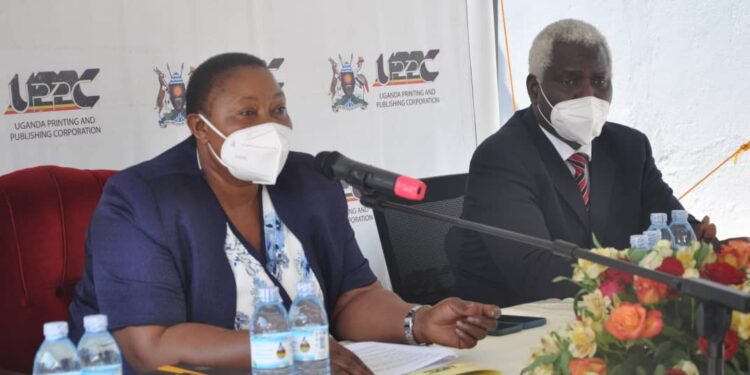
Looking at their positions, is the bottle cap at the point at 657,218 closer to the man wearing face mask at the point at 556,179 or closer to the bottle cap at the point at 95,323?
the man wearing face mask at the point at 556,179

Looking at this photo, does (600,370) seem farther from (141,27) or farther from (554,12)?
A: (554,12)

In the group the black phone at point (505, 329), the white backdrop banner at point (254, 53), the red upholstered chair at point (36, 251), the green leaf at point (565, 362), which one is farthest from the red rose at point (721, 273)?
the white backdrop banner at point (254, 53)

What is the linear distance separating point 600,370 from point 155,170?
1.20 m

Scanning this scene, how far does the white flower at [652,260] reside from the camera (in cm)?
136

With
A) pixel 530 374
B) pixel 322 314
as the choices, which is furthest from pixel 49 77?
pixel 530 374

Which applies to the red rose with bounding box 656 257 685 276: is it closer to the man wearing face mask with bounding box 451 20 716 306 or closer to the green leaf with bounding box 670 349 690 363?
the green leaf with bounding box 670 349 690 363

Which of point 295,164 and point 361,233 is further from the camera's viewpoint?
point 361,233

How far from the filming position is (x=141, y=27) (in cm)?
334

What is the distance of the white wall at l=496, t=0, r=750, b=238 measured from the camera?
442cm

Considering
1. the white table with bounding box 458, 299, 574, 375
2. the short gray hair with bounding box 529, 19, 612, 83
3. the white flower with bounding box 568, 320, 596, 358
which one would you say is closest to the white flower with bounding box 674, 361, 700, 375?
the white flower with bounding box 568, 320, 596, 358

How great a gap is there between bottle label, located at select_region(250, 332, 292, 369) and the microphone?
267 millimetres

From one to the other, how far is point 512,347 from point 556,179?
107cm

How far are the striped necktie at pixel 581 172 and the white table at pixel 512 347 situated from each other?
0.65 meters

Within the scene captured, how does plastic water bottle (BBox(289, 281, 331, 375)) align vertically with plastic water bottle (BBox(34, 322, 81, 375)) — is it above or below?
below
